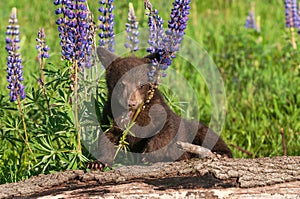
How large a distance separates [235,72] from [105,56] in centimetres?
276

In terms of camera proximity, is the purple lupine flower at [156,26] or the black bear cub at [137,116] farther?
the black bear cub at [137,116]

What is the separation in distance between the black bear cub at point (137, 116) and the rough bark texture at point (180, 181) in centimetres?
69

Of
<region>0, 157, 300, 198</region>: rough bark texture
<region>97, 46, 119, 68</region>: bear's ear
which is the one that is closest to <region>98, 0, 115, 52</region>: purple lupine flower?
<region>97, 46, 119, 68</region>: bear's ear

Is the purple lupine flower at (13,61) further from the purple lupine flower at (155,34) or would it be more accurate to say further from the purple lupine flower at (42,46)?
the purple lupine flower at (155,34)

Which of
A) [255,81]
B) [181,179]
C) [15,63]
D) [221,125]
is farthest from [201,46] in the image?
[181,179]

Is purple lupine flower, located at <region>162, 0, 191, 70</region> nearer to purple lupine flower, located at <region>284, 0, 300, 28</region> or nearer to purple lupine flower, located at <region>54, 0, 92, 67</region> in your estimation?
purple lupine flower, located at <region>54, 0, 92, 67</region>

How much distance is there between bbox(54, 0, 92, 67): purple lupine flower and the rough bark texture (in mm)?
779

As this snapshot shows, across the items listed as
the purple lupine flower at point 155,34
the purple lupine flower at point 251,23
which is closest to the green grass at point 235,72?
the purple lupine flower at point 251,23

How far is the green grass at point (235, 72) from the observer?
469cm

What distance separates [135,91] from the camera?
4273 millimetres

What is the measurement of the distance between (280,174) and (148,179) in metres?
0.72

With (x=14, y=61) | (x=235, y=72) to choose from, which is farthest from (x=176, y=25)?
(x=235, y=72)

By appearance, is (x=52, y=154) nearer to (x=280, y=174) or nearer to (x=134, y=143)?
(x=134, y=143)

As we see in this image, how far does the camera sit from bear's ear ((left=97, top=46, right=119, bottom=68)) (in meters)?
4.20
